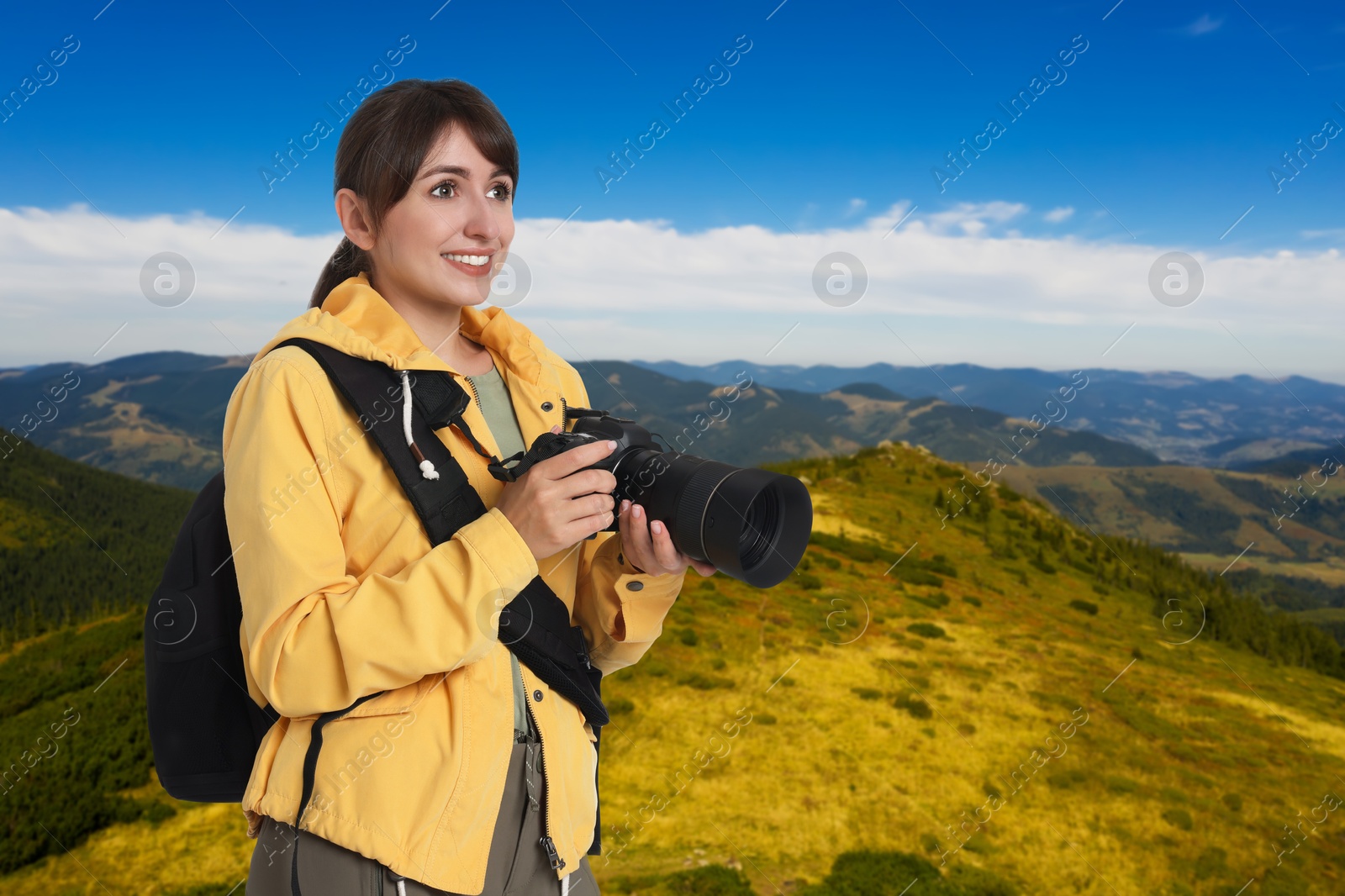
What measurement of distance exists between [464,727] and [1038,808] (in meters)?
6.59

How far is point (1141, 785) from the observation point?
22.9 ft

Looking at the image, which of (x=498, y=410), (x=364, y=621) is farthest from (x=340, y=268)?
(x=364, y=621)

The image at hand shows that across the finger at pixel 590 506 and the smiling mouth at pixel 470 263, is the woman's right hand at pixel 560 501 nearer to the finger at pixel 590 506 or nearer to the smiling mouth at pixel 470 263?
the finger at pixel 590 506

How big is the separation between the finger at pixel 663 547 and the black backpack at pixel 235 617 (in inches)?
12.1

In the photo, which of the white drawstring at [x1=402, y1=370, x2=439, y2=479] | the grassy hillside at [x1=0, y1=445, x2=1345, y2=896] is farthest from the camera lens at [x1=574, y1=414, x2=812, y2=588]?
the grassy hillside at [x1=0, y1=445, x2=1345, y2=896]

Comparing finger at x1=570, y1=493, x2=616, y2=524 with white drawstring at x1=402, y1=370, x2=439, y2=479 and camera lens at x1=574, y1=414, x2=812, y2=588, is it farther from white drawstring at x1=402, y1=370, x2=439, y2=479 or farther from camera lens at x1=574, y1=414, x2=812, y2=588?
white drawstring at x1=402, y1=370, x2=439, y2=479

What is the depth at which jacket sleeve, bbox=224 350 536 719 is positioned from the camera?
1.59 meters

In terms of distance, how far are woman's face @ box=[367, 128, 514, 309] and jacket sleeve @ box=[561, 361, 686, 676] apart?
871 mm

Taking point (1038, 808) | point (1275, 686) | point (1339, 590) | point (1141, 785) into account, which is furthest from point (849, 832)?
point (1339, 590)

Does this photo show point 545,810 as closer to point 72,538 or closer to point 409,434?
point 409,434

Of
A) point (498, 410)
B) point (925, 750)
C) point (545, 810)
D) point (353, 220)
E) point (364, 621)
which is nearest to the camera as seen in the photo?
point (364, 621)

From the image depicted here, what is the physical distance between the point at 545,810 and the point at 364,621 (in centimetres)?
77

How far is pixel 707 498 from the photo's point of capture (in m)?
2.01

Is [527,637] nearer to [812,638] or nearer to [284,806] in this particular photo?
[284,806]
